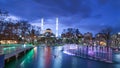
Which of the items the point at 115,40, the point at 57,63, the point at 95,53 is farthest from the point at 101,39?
the point at 57,63

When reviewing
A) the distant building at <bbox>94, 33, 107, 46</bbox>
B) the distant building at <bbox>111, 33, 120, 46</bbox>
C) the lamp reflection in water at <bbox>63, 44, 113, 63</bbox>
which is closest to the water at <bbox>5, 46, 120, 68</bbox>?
the lamp reflection in water at <bbox>63, 44, 113, 63</bbox>

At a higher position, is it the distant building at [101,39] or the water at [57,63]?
the distant building at [101,39]

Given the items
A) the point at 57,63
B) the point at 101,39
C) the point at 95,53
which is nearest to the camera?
the point at 57,63

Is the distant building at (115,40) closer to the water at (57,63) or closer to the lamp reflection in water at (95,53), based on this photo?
the lamp reflection in water at (95,53)

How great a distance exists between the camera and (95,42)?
117m

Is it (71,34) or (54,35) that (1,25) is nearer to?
(71,34)

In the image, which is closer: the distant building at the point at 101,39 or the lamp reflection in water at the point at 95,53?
the lamp reflection in water at the point at 95,53

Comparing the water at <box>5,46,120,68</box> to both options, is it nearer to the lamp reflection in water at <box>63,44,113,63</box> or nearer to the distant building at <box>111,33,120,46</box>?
the lamp reflection in water at <box>63,44,113,63</box>

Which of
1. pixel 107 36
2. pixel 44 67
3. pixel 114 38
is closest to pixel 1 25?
pixel 44 67

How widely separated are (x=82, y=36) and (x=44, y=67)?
98157mm

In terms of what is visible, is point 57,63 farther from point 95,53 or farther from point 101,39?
point 101,39

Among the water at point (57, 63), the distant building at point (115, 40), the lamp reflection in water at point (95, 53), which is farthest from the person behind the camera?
the distant building at point (115, 40)

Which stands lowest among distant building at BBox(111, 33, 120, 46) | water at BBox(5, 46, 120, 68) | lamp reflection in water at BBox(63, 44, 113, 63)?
water at BBox(5, 46, 120, 68)

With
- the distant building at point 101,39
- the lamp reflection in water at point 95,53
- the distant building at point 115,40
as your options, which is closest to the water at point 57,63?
the lamp reflection in water at point 95,53
